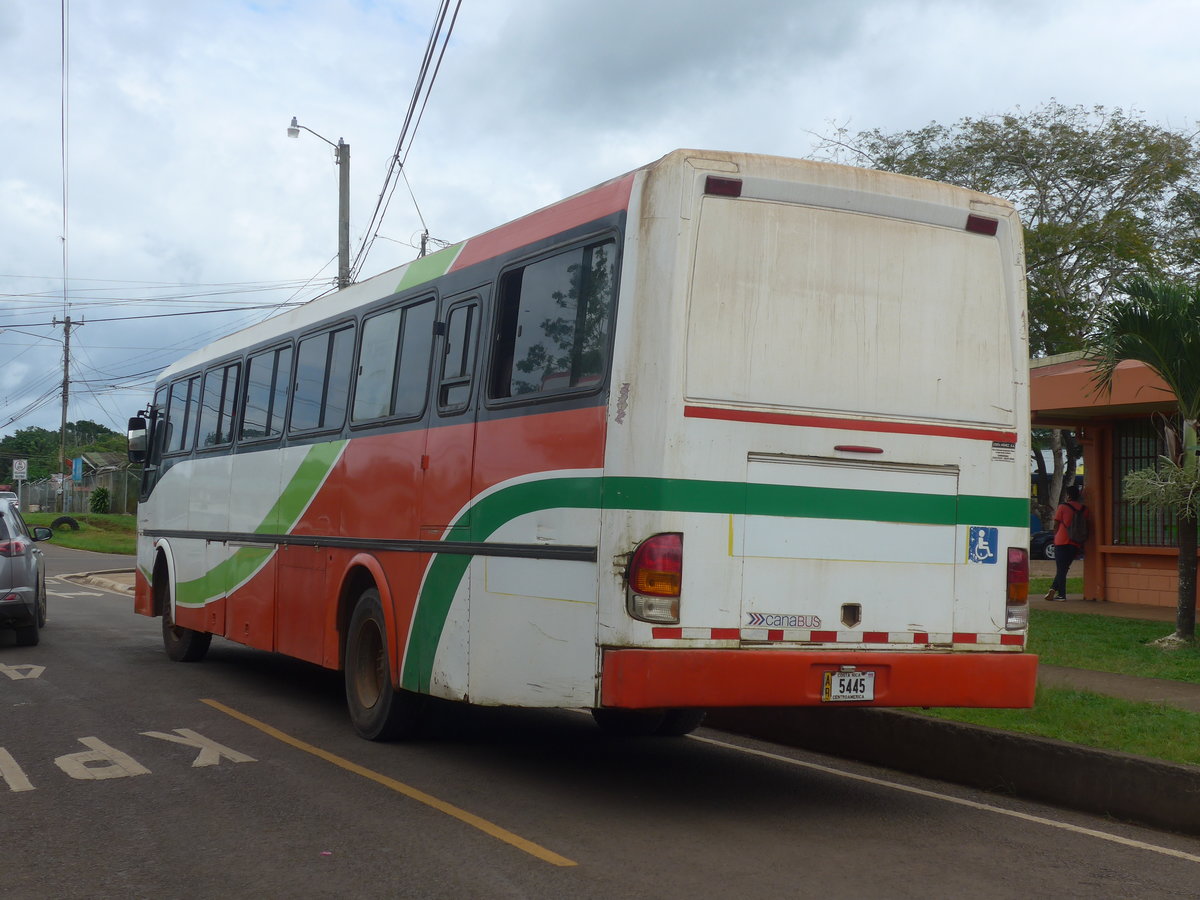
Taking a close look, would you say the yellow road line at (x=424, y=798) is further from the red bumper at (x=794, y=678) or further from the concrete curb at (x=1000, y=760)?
the concrete curb at (x=1000, y=760)

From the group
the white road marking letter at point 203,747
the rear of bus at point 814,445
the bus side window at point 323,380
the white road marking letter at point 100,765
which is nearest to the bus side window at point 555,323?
the rear of bus at point 814,445

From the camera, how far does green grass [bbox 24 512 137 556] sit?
1578 inches

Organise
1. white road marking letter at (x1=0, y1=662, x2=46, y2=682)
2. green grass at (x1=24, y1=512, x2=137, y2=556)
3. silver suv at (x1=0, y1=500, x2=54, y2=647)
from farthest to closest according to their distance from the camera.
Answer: green grass at (x1=24, y1=512, x2=137, y2=556) → silver suv at (x1=0, y1=500, x2=54, y2=647) → white road marking letter at (x1=0, y1=662, x2=46, y2=682)

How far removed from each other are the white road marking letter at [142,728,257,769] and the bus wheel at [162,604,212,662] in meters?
4.60

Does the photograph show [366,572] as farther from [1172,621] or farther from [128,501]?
[128,501]

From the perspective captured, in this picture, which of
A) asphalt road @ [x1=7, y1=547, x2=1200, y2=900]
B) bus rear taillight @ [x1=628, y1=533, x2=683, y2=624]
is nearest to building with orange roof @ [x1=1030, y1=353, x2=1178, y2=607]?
asphalt road @ [x1=7, y1=547, x2=1200, y2=900]

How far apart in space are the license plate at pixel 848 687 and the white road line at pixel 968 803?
122 cm

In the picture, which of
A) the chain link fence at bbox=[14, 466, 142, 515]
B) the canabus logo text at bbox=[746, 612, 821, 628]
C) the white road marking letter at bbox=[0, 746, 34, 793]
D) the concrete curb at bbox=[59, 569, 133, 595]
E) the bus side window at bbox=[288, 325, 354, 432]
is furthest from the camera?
the chain link fence at bbox=[14, 466, 142, 515]

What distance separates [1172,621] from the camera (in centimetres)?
1602

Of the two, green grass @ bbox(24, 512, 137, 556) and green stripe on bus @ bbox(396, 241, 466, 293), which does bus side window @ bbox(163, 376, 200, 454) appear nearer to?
green stripe on bus @ bbox(396, 241, 466, 293)

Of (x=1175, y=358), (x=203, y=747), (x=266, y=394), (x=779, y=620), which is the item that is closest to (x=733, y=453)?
(x=779, y=620)

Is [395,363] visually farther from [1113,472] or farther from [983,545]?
[1113,472]

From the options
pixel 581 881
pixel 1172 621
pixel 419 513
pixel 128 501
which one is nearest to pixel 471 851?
pixel 581 881

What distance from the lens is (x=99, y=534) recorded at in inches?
1934
